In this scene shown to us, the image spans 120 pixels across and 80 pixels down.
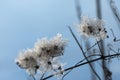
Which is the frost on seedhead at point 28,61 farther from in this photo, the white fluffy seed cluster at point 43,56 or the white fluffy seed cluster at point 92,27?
the white fluffy seed cluster at point 92,27

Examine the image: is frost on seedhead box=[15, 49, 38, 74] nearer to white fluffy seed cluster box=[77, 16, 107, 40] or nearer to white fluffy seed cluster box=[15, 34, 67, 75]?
white fluffy seed cluster box=[15, 34, 67, 75]

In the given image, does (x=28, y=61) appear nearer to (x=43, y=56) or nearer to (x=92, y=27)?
(x=43, y=56)

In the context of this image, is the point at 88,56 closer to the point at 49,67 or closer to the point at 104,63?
the point at 104,63

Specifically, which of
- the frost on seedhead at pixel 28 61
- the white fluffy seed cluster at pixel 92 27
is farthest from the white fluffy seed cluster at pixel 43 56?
the white fluffy seed cluster at pixel 92 27

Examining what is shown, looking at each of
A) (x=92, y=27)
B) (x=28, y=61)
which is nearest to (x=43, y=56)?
(x=28, y=61)

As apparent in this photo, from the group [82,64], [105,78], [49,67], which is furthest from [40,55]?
[105,78]
